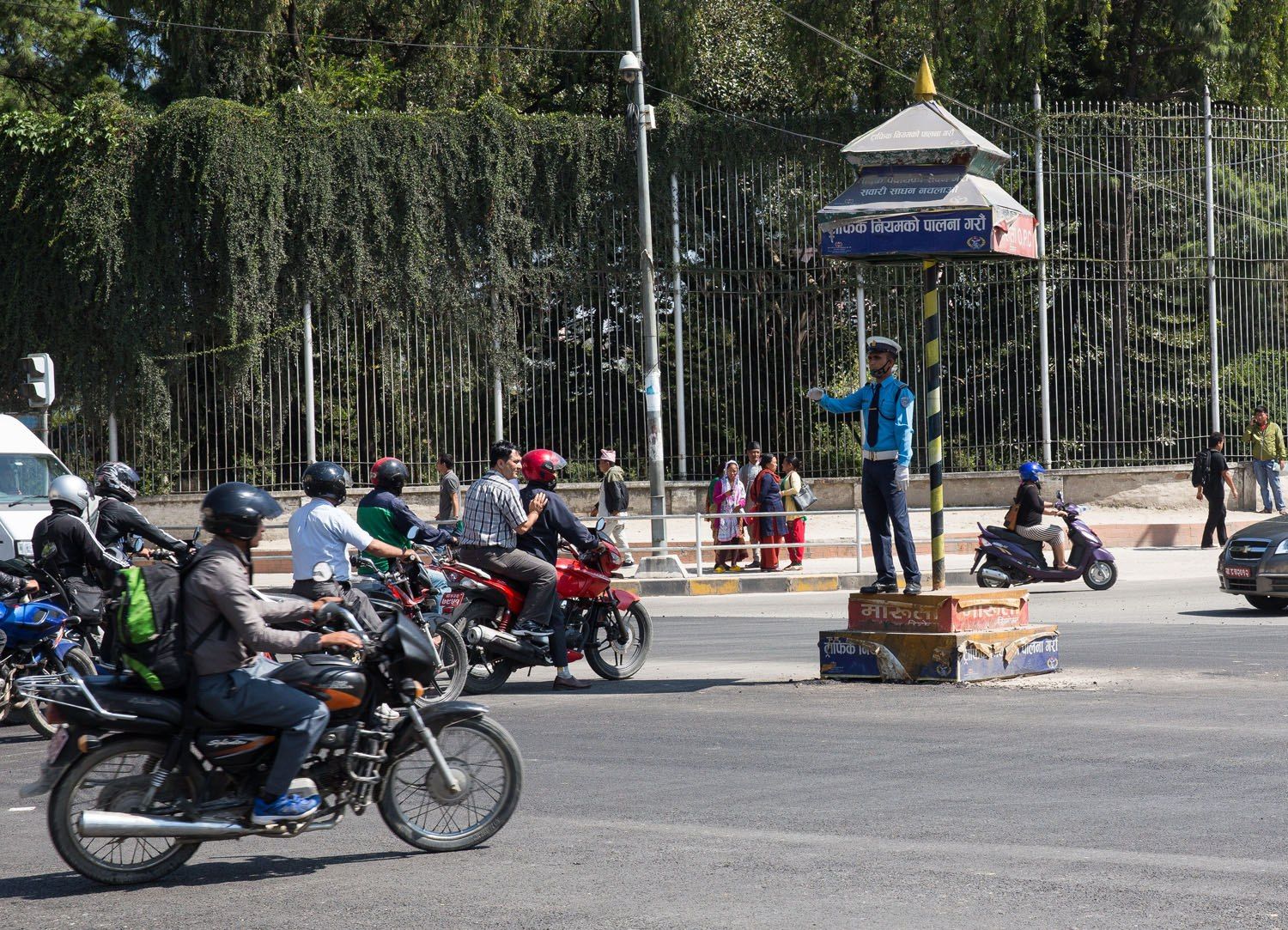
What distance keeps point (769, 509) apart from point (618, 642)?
35.6 feet

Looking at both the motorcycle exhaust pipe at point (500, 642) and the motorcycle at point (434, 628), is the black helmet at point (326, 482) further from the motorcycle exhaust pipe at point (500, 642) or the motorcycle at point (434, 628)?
the motorcycle exhaust pipe at point (500, 642)

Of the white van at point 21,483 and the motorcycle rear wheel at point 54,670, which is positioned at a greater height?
the white van at point 21,483

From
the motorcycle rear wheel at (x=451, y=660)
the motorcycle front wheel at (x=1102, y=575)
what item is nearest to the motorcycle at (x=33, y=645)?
the motorcycle rear wheel at (x=451, y=660)

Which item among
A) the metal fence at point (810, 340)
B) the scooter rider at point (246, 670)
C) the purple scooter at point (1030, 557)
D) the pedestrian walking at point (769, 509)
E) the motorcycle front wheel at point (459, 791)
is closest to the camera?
the scooter rider at point (246, 670)

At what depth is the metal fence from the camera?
24750 mm

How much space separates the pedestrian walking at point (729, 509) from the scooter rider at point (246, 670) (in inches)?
643

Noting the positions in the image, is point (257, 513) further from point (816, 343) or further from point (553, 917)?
point (816, 343)

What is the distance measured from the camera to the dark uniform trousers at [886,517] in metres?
11.0

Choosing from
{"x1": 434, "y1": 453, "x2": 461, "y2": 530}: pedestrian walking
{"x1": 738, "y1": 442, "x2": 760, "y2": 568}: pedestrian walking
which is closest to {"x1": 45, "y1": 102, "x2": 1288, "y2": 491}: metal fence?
{"x1": 738, "y1": 442, "x2": 760, "y2": 568}: pedestrian walking

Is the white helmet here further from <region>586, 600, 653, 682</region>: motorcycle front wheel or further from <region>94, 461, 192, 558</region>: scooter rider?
<region>586, 600, 653, 682</region>: motorcycle front wheel

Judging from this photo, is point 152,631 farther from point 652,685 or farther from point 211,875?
point 652,685

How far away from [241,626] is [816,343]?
67.8 feet

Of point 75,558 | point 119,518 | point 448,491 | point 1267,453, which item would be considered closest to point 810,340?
point 1267,453

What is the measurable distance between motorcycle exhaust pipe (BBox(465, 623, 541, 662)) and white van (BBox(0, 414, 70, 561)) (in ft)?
24.5
